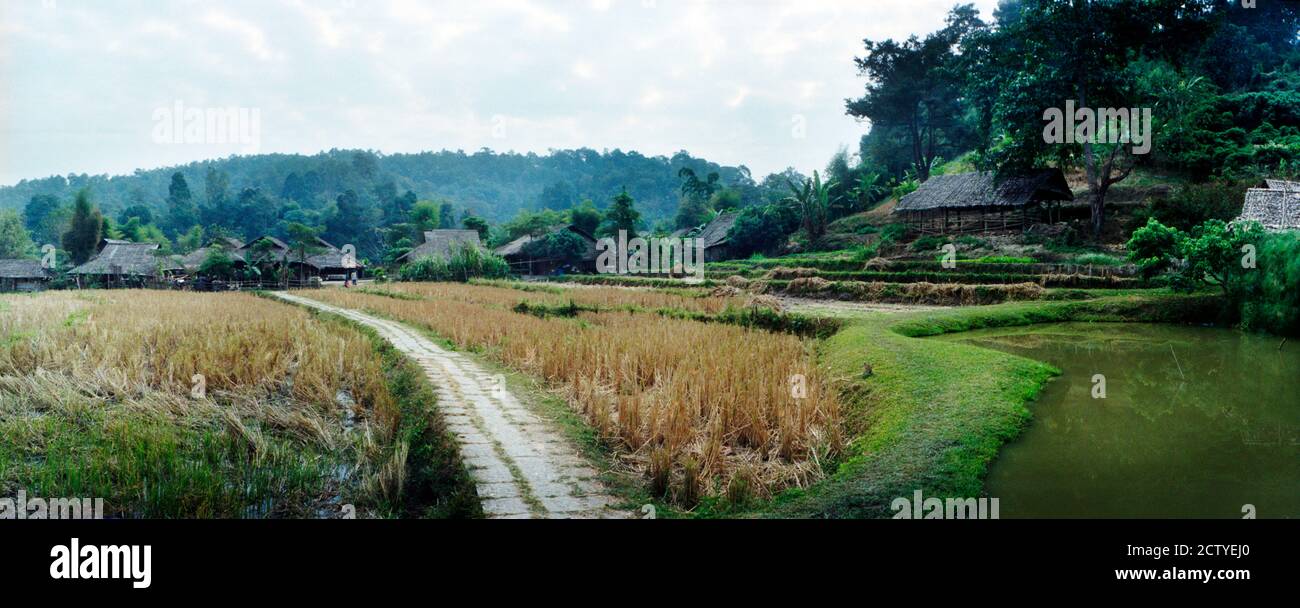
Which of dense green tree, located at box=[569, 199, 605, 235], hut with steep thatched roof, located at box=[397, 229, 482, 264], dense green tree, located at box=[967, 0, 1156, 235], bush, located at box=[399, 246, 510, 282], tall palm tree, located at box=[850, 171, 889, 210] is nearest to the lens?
dense green tree, located at box=[967, 0, 1156, 235]

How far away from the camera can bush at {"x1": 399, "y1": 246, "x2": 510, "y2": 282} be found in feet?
95.7

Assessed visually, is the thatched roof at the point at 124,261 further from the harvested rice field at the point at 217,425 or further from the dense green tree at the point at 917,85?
the dense green tree at the point at 917,85

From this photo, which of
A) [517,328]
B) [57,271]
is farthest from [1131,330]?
[57,271]

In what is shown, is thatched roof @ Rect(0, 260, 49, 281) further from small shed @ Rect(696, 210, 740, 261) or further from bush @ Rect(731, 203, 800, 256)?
bush @ Rect(731, 203, 800, 256)

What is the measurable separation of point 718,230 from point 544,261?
8.85 metres

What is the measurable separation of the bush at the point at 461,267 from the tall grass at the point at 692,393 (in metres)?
20.0

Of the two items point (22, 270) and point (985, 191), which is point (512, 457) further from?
point (22, 270)

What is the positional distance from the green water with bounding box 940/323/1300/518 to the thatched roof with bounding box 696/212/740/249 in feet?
80.2

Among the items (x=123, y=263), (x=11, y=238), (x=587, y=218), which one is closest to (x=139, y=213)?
(x=123, y=263)

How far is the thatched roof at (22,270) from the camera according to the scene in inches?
982

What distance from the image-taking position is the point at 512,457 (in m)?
4.42

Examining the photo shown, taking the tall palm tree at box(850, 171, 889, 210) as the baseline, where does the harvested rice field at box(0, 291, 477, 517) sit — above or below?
below

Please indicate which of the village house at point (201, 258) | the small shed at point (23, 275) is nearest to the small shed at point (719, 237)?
the village house at point (201, 258)

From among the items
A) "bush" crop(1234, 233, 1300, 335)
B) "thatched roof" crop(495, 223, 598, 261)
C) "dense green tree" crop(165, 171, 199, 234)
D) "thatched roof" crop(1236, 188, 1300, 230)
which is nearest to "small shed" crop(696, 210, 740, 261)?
"thatched roof" crop(495, 223, 598, 261)
